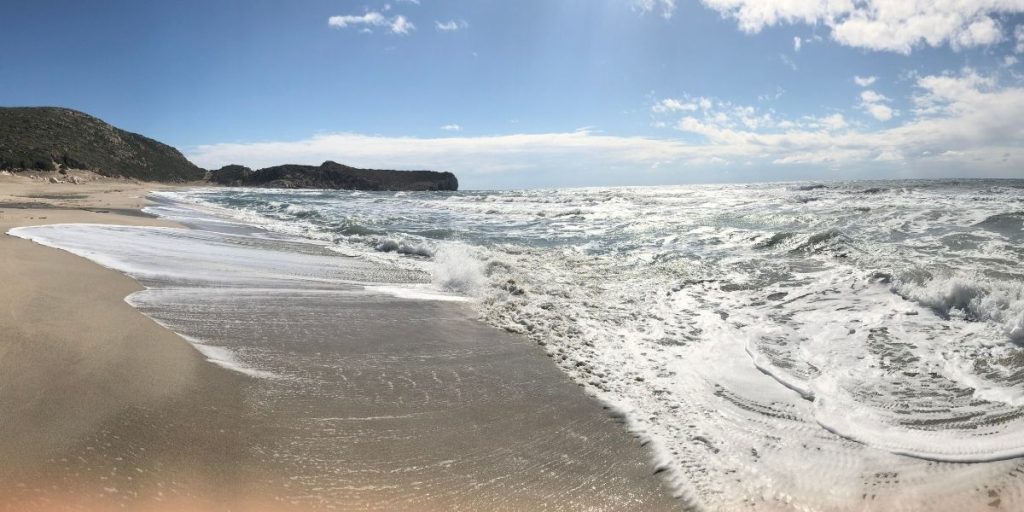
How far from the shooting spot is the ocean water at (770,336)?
2.83 metres

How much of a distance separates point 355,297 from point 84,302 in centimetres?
250

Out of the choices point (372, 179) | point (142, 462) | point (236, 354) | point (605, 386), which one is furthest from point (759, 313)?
point (372, 179)

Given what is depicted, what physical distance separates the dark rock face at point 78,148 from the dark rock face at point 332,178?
555cm

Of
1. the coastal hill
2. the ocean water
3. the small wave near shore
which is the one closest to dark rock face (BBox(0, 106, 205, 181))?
the coastal hill

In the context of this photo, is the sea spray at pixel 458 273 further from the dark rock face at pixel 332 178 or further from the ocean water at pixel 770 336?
the dark rock face at pixel 332 178

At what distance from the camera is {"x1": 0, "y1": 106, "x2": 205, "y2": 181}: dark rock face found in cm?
3941

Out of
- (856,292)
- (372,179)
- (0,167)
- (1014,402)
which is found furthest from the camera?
(372,179)

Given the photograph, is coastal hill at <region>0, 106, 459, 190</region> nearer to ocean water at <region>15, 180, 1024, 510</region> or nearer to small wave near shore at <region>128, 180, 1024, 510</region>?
ocean water at <region>15, 180, 1024, 510</region>

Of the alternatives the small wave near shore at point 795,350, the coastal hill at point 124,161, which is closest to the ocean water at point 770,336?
the small wave near shore at point 795,350

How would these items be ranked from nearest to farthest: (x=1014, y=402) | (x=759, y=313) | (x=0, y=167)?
(x=1014, y=402) → (x=759, y=313) → (x=0, y=167)

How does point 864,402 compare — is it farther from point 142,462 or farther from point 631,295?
point 142,462

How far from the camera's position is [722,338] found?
16.7 ft

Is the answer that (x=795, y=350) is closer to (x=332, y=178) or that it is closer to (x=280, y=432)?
(x=280, y=432)

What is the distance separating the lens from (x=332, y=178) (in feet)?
261
